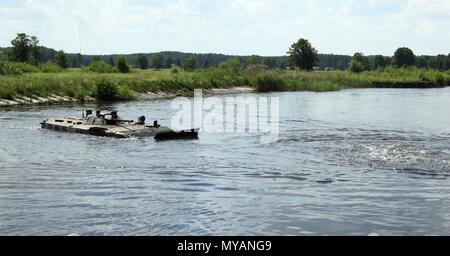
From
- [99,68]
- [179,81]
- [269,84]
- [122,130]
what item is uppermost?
[99,68]

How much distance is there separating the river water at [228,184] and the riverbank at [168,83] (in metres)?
28.1

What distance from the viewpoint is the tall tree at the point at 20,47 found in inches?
4803

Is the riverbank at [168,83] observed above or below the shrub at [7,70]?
below

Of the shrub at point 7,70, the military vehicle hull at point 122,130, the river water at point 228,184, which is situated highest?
the shrub at point 7,70

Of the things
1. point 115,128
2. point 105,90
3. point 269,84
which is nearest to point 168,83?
point 105,90

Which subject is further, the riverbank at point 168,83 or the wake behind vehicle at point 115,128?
the riverbank at point 168,83

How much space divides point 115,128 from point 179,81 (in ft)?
165

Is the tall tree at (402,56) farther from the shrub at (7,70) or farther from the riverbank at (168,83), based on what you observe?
the shrub at (7,70)

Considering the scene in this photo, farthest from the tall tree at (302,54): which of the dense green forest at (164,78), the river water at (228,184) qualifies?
A: the river water at (228,184)

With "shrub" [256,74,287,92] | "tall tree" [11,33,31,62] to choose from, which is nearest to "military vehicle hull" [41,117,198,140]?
"shrub" [256,74,287,92]

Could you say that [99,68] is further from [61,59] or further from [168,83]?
[61,59]

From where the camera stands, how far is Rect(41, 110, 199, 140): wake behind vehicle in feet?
102

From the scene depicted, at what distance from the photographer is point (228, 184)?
64.5 ft

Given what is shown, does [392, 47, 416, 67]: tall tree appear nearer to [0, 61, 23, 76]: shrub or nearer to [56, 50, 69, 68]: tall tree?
[56, 50, 69, 68]: tall tree
